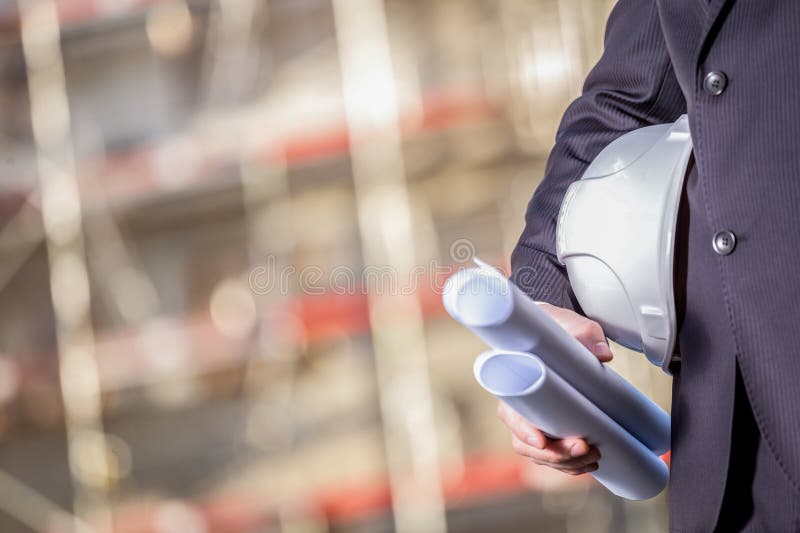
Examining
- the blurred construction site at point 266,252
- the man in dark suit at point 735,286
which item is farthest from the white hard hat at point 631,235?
the blurred construction site at point 266,252

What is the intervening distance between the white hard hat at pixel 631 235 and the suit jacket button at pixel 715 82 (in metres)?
0.04

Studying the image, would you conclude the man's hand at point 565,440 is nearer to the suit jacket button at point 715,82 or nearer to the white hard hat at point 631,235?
the white hard hat at point 631,235

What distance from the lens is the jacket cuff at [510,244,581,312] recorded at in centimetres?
65

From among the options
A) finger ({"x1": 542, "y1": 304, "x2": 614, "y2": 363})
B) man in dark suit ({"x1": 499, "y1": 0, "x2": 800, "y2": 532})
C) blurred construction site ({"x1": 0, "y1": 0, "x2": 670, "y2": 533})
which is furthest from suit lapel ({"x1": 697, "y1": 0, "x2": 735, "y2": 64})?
blurred construction site ({"x1": 0, "y1": 0, "x2": 670, "y2": 533})

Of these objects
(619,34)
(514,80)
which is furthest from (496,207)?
(619,34)

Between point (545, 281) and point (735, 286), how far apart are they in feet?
0.55

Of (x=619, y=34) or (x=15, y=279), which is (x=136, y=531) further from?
(x=619, y=34)

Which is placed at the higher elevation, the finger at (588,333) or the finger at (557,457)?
the finger at (588,333)

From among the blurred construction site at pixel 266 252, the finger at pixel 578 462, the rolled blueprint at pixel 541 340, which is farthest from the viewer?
the blurred construction site at pixel 266 252

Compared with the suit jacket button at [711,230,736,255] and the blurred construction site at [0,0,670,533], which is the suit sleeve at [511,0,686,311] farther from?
the blurred construction site at [0,0,670,533]

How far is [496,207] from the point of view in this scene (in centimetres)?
279

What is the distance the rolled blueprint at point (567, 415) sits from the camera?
479mm

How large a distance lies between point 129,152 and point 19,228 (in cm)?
48

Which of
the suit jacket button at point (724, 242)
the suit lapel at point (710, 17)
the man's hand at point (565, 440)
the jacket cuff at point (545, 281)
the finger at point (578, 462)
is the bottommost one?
the finger at point (578, 462)
